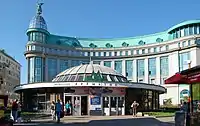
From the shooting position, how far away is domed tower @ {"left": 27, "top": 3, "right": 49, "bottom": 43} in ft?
310

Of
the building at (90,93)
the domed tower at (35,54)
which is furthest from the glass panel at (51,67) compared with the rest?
the building at (90,93)

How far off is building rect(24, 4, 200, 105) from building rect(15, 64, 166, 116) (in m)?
47.1

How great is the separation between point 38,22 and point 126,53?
27812 millimetres

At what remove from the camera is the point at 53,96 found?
37.8m

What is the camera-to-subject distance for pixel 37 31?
95000mm

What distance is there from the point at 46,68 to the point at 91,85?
61079 millimetres

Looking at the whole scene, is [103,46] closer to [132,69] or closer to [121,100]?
[132,69]

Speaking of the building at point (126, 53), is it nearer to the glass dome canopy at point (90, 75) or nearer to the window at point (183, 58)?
the window at point (183, 58)

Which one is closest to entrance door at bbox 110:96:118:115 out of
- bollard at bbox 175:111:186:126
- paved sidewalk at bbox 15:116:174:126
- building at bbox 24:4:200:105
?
paved sidewalk at bbox 15:116:174:126

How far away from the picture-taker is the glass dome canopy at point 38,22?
317ft

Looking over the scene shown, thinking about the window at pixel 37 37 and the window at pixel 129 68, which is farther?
the window at pixel 129 68

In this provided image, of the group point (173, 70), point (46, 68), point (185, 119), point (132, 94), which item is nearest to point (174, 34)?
point (173, 70)

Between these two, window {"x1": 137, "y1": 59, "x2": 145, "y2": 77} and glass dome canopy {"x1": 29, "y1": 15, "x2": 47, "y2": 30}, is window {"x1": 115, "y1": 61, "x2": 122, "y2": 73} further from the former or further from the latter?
glass dome canopy {"x1": 29, "y1": 15, "x2": 47, "y2": 30}

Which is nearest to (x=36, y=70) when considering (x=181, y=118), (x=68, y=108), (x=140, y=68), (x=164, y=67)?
(x=140, y=68)
